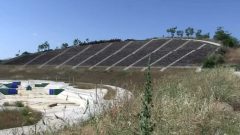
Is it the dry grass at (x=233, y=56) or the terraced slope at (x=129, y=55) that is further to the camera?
the terraced slope at (x=129, y=55)

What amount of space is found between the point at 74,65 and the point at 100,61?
595 centimetres

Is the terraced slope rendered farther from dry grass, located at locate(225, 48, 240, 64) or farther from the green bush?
dry grass, located at locate(225, 48, 240, 64)

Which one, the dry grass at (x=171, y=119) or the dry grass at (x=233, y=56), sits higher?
the dry grass at (x=233, y=56)

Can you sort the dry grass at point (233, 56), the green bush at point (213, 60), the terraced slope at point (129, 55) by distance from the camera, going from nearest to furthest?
the green bush at point (213, 60) < the dry grass at point (233, 56) < the terraced slope at point (129, 55)

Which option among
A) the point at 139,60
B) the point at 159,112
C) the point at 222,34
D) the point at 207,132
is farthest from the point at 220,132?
Answer: the point at 222,34

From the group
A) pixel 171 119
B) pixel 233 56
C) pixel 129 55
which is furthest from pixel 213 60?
pixel 171 119

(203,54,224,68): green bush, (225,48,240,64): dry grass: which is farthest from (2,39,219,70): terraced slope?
(225,48,240,64): dry grass

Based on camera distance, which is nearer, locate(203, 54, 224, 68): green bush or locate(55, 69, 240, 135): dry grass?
locate(55, 69, 240, 135): dry grass

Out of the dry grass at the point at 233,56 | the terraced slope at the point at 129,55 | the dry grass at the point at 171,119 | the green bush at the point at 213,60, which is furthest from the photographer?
the terraced slope at the point at 129,55

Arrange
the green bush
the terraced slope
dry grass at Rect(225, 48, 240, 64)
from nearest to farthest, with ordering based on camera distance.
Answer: the green bush < dry grass at Rect(225, 48, 240, 64) < the terraced slope

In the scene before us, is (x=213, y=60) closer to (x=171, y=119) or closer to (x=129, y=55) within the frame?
(x=129, y=55)

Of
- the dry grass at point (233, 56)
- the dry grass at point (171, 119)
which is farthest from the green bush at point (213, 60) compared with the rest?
the dry grass at point (171, 119)

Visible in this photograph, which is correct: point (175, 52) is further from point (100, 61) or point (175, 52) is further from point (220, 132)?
point (220, 132)

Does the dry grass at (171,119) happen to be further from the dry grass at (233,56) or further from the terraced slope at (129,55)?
the terraced slope at (129,55)
